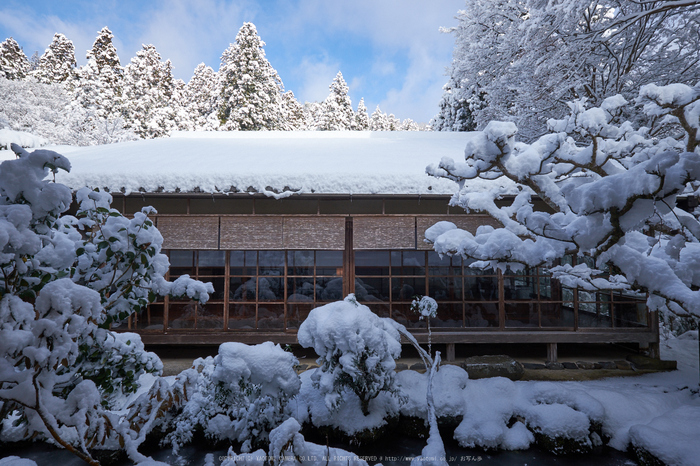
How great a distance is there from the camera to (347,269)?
5961 millimetres

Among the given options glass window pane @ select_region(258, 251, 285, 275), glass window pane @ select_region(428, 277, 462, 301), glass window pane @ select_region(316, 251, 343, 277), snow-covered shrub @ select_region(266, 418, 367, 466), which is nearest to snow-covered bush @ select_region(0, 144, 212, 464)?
snow-covered shrub @ select_region(266, 418, 367, 466)

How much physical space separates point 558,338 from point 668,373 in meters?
1.74

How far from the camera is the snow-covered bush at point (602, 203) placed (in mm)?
1557

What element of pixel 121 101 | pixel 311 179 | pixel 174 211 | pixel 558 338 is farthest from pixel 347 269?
pixel 121 101

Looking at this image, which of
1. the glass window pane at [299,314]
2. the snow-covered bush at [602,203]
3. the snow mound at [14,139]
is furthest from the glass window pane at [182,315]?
the snow mound at [14,139]

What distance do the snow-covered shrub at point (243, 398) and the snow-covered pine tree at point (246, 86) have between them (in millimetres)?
17611

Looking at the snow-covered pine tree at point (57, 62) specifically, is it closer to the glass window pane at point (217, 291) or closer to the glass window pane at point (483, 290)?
the glass window pane at point (217, 291)

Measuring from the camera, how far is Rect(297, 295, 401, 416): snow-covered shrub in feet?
12.0

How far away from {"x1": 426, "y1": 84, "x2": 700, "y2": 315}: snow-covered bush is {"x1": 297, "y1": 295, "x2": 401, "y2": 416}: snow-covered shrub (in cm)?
127

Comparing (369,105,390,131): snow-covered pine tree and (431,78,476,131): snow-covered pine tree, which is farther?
(369,105,390,131): snow-covered pine tree

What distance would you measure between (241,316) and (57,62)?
97.0ft

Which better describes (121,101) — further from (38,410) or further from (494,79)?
(38,410)

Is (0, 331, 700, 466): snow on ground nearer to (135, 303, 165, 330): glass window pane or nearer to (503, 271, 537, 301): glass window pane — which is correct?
(135, 303, 165, 330): glass window pane

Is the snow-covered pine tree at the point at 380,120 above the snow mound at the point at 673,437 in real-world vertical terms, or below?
above
